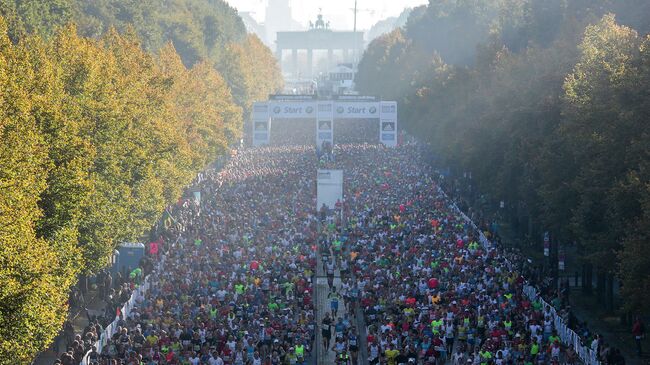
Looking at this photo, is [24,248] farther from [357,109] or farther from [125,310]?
[357,109]

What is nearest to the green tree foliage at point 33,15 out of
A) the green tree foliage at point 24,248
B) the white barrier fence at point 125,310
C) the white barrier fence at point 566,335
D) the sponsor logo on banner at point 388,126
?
the sponsor logo on banner at point 388,126

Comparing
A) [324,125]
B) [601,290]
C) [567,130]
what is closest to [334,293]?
[601,290]

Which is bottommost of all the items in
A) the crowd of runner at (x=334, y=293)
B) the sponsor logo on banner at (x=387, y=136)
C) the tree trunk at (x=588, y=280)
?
the tree trunk at (x=588, y=280)

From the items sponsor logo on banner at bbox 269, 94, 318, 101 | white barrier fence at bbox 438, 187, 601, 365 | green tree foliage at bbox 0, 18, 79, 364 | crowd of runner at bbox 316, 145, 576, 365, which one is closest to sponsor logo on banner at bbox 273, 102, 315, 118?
sponsor logo on banner at bbox 269, 94, 318, 101

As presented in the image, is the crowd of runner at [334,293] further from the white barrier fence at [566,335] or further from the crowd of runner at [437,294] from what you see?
the white barrier fence at [566,335]

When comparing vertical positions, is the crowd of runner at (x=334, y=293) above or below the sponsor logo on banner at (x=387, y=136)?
below
